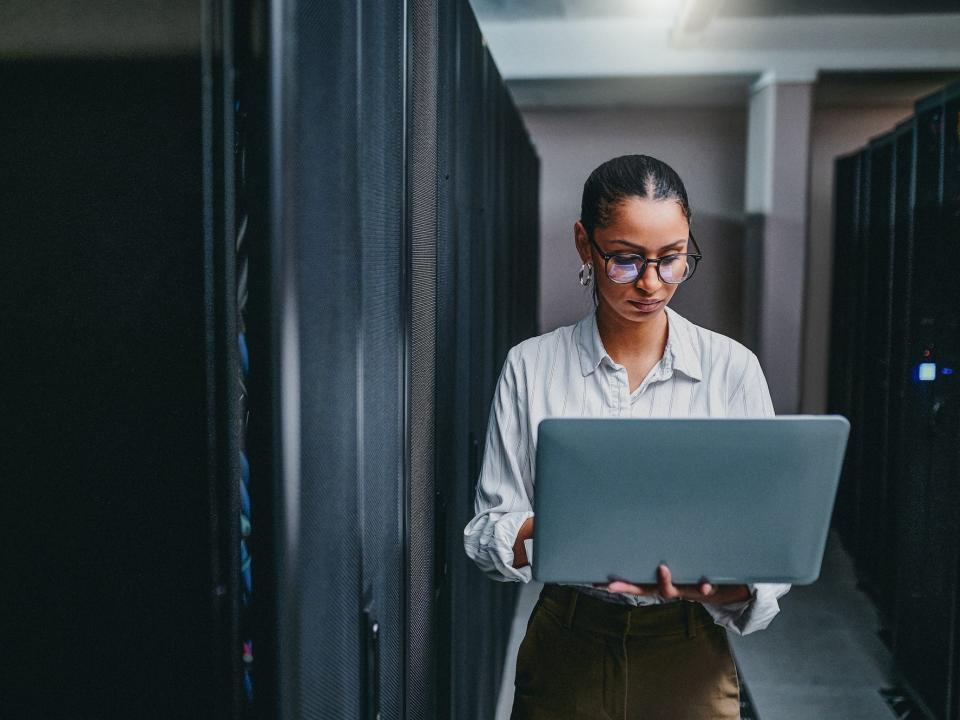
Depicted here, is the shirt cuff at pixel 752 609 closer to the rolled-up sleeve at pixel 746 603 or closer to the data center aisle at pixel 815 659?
the rolled-up sleeve at pixel 746 603

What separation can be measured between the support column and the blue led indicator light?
1.93m

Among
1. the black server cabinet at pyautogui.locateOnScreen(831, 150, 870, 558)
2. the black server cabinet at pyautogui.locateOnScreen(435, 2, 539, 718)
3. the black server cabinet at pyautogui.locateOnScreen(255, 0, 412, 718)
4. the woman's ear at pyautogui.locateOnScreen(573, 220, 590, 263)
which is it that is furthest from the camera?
the black server cabinet at pyautogui.locateOnScreen(831, 150, 870, 558)

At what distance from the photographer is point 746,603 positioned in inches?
42.6

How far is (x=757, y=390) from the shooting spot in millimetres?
1136

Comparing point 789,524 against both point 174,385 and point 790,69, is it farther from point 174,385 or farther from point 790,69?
point 790,69

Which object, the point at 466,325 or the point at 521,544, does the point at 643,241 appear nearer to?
the point at 521,544

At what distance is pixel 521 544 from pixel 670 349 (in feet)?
1.12

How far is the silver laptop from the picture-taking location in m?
0.90

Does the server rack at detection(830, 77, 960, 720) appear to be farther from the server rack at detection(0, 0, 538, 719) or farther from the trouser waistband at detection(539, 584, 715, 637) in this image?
the server rack at detection(0, 0, 538, 719)

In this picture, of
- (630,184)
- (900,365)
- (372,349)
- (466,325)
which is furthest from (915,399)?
(372,349)

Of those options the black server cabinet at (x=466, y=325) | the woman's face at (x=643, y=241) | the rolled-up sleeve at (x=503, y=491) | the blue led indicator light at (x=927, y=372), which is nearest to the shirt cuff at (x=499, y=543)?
the rolled-up sleeve at (x=503, y=491)

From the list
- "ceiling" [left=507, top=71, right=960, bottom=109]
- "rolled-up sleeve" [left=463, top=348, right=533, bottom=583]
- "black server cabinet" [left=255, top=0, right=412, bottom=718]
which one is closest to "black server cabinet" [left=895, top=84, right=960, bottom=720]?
"rolled-up sleeve" [left=463, top=348, right=533, bottom=583]

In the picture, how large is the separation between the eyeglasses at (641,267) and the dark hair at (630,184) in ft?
0.21

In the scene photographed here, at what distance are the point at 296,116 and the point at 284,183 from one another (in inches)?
2.4
